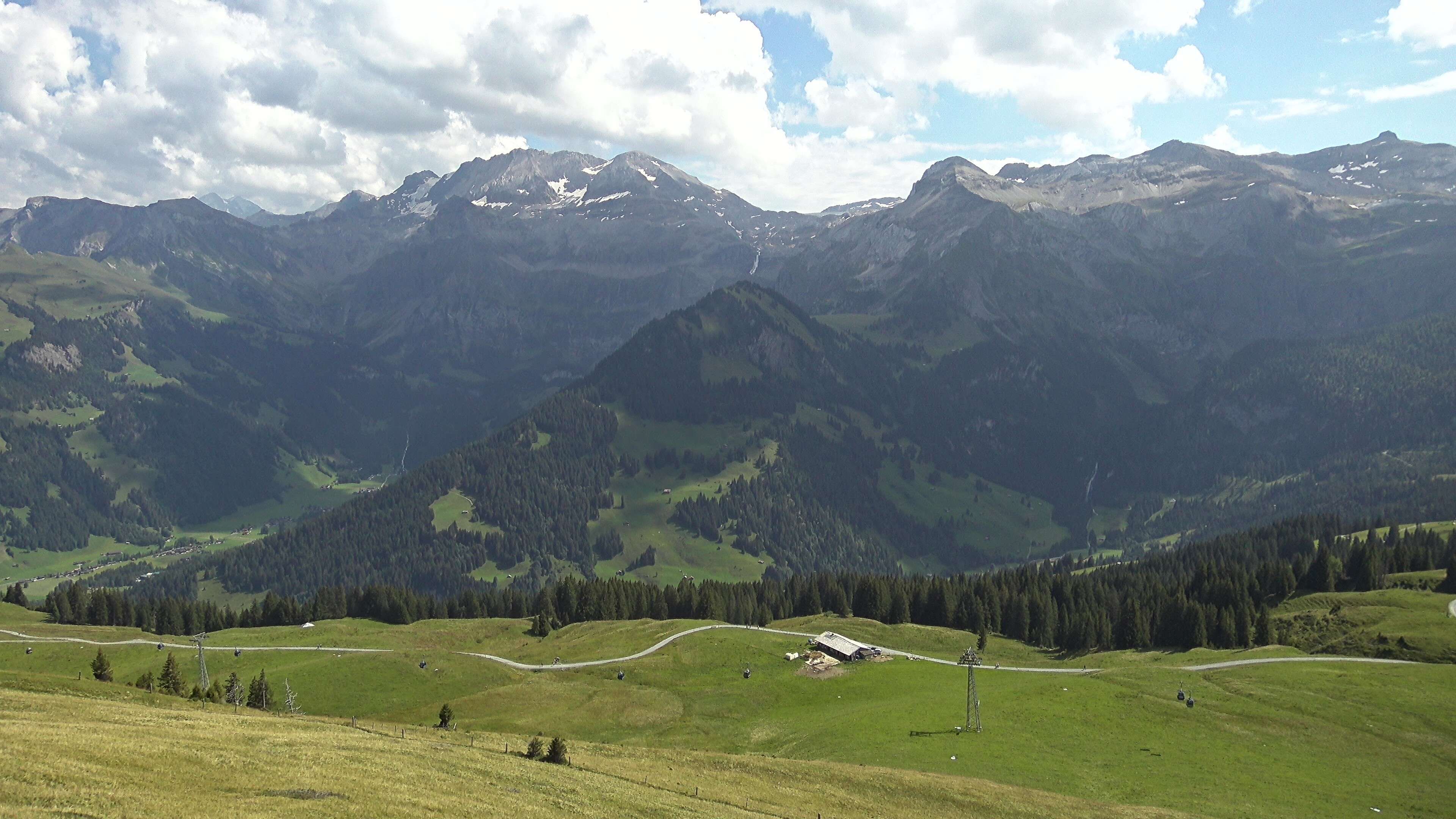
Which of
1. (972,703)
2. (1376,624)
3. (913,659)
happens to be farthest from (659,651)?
(1376,624)

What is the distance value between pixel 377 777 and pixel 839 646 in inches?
3767

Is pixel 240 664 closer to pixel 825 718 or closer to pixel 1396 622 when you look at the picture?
pixel 825 718

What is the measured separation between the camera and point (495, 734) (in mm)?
89062

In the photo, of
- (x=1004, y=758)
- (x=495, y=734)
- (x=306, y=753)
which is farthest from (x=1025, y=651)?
(x=306, y=753)

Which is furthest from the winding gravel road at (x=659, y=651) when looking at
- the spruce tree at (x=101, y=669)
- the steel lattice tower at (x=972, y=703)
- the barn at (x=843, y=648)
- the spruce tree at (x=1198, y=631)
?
the spruce tree at (x=101, y=669)

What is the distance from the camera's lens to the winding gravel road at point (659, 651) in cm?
12594

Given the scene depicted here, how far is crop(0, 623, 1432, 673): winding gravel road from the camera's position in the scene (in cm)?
12594

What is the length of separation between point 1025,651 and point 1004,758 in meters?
72.8

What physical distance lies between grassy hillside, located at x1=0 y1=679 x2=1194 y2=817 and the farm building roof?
177 feet

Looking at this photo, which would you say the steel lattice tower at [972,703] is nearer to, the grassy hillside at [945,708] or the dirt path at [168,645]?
the grassy hillside at [945,708]

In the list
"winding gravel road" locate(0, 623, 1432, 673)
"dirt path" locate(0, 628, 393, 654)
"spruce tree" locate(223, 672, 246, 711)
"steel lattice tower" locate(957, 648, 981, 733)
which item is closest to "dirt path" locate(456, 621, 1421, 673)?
"winding gravel road" locate(0, 623, 1432, 673)

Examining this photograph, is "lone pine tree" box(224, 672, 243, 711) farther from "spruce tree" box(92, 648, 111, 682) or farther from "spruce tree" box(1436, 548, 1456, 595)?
"spruce tree" box(1436, 548, 1456, 595)

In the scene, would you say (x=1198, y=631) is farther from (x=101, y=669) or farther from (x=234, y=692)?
(x=101, y=669)

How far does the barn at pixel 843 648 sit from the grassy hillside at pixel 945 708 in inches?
133
